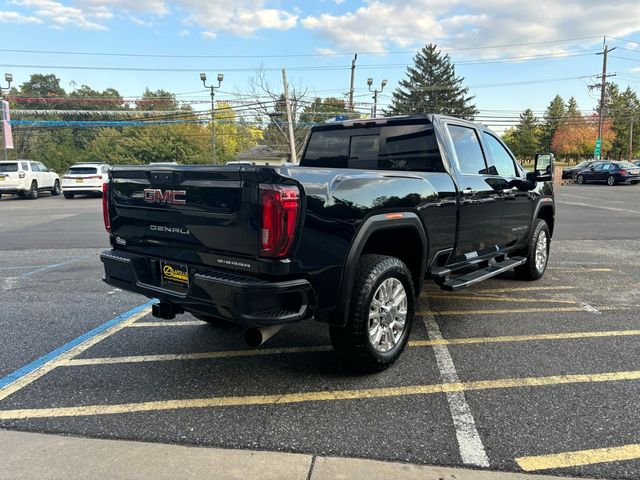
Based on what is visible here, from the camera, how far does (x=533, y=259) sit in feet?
20.3

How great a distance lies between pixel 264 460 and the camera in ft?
8.47

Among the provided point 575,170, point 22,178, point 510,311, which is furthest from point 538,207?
point 575,170

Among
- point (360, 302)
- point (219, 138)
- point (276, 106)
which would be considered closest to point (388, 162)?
point (360, 302)

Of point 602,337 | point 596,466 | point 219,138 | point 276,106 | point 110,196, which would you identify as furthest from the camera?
point 219,138

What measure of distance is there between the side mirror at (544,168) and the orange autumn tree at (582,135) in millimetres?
70009

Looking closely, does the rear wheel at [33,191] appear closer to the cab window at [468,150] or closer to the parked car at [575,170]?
the cab window at [468,150]

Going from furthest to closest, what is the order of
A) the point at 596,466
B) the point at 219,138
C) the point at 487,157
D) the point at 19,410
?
1. the point at 219,138
2. the point at 487,157
3. the point at 19,410
4. the point at 596,466

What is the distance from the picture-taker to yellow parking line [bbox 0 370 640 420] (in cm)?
308

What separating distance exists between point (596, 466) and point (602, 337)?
2.13 m

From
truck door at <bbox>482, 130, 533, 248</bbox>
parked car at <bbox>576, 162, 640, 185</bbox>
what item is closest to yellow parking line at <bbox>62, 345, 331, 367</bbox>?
truck door at <bbox>482, 130, 533, 248</bbox>

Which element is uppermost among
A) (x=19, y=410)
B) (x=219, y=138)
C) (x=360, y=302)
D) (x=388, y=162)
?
(x=219, y=138)

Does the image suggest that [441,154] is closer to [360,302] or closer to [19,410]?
[360,302]

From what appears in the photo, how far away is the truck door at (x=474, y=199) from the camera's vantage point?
4.55m

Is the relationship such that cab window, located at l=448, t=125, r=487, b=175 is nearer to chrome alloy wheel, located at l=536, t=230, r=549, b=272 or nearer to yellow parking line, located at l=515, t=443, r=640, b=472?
chrome alloy wheel, located at l=536, t=230, r=549, b=272
